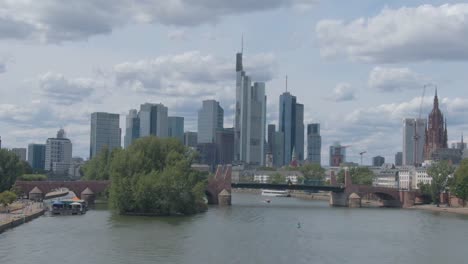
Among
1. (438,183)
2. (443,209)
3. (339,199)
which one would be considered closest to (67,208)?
(443,209)

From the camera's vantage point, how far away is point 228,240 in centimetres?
7019

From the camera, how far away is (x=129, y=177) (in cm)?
9556

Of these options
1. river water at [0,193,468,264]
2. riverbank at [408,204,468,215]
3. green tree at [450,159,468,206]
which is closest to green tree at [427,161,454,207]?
riverbank at [408,204,468,215]

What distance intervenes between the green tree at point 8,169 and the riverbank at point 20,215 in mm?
16640

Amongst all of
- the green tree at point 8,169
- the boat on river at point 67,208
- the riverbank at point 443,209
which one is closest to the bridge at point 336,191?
the riverbank at point 443,209

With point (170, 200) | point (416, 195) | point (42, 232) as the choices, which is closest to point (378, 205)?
point (416, 195)

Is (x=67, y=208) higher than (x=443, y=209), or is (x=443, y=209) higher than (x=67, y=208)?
(x=67, y=208)

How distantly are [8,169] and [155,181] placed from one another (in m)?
43.6

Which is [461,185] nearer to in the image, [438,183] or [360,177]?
[438,183]

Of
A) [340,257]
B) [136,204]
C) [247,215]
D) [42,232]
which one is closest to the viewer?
[340,257]

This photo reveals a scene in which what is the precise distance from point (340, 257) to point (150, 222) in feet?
96.0

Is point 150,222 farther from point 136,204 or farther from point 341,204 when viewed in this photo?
point 341,204

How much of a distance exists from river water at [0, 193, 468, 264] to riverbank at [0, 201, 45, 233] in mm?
1016

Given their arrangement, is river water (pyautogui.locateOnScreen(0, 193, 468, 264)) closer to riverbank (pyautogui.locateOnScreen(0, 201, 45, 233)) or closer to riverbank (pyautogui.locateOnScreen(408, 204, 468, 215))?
riverbank (pyautogui.locateOnScreen(0, 201, 45, 233))
